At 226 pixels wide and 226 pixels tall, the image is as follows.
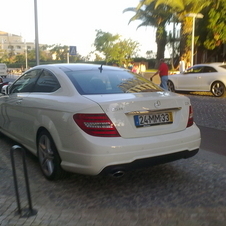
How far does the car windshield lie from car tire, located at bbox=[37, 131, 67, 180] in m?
0.76

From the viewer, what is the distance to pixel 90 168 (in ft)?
11.6

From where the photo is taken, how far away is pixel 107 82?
4402 millimetres

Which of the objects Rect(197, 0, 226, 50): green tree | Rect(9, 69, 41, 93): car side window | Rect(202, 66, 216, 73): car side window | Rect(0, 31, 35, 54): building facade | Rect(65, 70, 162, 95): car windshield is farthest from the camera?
Rect(0, 31, 35, 54): building facade

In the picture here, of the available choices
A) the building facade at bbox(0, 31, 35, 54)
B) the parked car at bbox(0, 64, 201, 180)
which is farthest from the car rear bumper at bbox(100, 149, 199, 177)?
the building facade at bbox(0, 31, 35, 54)

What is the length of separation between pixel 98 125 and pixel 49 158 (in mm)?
1031

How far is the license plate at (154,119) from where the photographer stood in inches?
144

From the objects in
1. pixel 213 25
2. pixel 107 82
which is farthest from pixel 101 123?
pixel 213 25

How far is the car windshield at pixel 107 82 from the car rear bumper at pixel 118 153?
772 mm

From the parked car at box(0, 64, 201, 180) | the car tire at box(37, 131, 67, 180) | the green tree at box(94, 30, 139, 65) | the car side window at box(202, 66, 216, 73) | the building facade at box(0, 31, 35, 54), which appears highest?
the building facade at box(0, 31, 35, 54)

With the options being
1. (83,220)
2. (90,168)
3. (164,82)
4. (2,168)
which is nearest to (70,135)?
(90,168)

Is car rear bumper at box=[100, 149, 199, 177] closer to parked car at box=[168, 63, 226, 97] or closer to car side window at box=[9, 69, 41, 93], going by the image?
car side window at box=[9, 69, 41, 93]

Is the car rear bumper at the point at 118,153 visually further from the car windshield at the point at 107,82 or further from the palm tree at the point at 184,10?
the palm tree at the point at 184,10

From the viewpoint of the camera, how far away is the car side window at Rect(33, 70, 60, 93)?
4.39 meters

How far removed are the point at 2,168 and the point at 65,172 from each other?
4.15ft
